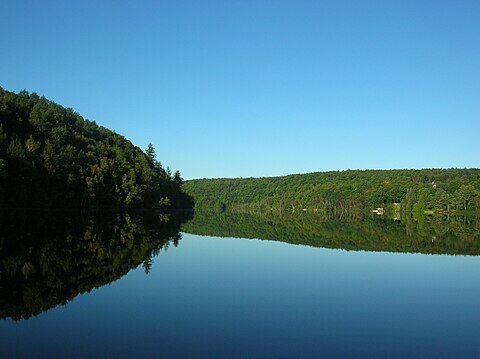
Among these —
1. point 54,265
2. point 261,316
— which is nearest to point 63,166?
point 54,265

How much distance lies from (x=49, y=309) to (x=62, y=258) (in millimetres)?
9260

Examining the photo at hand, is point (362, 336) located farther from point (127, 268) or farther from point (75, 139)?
point (75, 139)

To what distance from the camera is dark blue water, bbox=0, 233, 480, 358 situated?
10328mm

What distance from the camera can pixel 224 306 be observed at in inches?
576

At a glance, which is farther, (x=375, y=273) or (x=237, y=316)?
(x=375, y=273)

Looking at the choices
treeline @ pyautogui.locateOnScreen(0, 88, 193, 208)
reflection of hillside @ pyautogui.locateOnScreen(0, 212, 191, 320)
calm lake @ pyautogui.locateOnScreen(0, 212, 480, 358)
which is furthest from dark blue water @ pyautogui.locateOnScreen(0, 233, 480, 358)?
treeline @ pyautogui.locateOnScreen(0, 88, 193, 208)

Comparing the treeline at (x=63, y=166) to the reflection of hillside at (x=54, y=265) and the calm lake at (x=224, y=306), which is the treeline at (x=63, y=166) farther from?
the calm lake at (x=224, y=306)

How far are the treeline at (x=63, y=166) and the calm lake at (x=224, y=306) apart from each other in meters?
40.8

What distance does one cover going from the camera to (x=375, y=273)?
75.7 feet

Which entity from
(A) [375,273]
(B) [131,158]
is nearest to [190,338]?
(A) [375,273]

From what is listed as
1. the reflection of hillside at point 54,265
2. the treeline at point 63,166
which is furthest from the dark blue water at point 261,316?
the treeline at point 63,166

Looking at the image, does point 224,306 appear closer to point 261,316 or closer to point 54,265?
point 261,316

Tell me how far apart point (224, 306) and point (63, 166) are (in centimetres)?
6552

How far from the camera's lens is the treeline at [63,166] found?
211 ft
